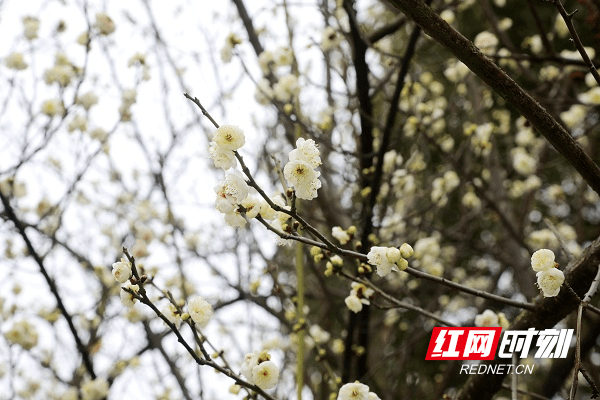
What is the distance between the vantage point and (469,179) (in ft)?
11.2

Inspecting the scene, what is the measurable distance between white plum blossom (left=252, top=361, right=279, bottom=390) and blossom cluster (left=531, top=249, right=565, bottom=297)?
739mm

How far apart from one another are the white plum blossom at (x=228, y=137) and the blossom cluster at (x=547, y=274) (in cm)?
81

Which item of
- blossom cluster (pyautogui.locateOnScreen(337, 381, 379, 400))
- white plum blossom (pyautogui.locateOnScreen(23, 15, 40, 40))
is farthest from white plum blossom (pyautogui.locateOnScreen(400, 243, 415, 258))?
white plum blossom (pyautogui.locateOnScreen(23, 15, 40, 40))

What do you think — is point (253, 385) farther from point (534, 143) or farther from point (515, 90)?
point (534, 143)

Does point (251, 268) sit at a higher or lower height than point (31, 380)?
higher

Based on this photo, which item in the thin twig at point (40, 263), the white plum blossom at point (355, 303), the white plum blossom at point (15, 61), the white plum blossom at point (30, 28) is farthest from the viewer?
the white plum blossom at point (30, 28)

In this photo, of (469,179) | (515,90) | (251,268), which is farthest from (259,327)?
(515,90)

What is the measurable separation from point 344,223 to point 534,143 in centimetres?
299

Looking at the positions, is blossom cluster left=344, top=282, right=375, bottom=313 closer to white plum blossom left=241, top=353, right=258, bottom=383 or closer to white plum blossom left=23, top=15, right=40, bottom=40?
white plum blossom left=241, top=353, right=258, bottom=383

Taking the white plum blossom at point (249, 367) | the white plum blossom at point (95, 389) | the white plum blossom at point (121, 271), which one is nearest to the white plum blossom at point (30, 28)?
the white plum blossom at point (95, 389)

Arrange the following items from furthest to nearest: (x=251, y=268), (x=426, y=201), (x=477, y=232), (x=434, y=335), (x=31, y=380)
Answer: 1. (x=477, y=232)
2. (x=31, y=380)
3. (x=426, y=201)
4. (x=251, y=268)
5. (x=434, y=335)

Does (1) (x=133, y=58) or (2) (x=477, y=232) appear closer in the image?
(1) (x=133, y=58)

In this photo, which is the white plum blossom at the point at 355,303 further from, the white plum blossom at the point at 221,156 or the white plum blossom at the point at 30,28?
the white plum blossom at the point at 30,28

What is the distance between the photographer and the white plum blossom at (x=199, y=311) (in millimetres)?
1635
